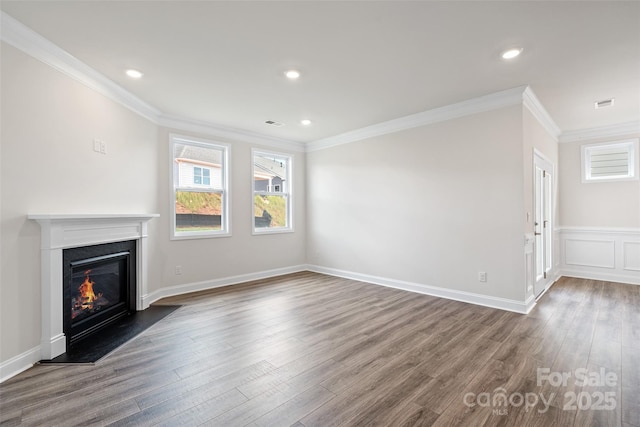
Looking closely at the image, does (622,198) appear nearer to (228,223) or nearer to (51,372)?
→ (228,223)

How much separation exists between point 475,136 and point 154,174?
4572 millimetres

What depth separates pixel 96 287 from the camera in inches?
127

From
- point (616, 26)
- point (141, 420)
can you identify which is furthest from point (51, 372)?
point (616, 26)

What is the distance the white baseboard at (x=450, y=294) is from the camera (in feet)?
12.0

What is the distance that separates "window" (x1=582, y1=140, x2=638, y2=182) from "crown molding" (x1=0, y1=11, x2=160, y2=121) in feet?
24.5

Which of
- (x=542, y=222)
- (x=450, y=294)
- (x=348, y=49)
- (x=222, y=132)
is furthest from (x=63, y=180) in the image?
(x=542, y=222)

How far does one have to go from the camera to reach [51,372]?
7.61ft

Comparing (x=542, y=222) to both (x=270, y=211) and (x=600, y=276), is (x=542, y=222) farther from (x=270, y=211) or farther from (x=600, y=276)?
(x=270, y=211)

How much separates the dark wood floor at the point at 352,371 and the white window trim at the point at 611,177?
254 cm

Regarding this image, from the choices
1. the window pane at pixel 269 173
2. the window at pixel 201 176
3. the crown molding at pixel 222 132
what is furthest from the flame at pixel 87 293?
the window pane at pixel 269 173

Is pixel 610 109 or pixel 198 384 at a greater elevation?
pixel 610 109

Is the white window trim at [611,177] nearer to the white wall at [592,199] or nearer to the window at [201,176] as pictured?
the white wall at [592,199]

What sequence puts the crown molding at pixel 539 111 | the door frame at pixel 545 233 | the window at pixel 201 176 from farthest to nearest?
1. the window at pixel 201 176
2. the door frame at pixel 545 233
3. the crown molding at pixel 539 111

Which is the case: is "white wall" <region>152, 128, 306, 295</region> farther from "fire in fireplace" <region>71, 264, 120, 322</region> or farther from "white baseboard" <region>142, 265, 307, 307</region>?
"fire in fireplace" <region>71, 264, 120, 322</region>
